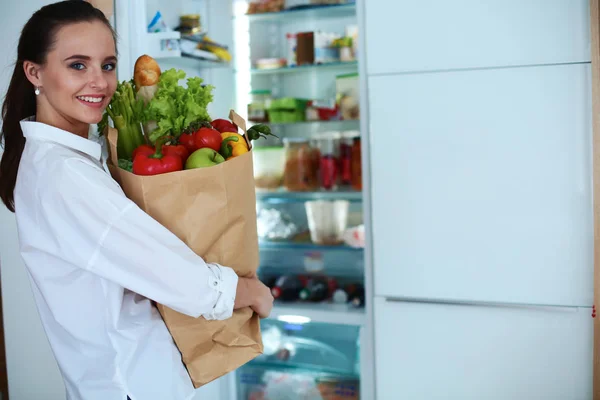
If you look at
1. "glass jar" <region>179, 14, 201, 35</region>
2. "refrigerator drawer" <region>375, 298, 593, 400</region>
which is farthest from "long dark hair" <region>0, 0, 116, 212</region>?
"refrigerator drawer" <region>375, 298, 593, 400</region>

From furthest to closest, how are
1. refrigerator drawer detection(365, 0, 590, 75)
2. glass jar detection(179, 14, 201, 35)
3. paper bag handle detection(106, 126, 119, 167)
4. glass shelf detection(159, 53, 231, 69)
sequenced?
glass jar detection(179, 14, 201, 35) < glass shelf detection(159, 53, 231, 69) < refrigerator drawer detection(365, 0, 590, 75) < paper bag handle detection(106, 126, 119, 167)

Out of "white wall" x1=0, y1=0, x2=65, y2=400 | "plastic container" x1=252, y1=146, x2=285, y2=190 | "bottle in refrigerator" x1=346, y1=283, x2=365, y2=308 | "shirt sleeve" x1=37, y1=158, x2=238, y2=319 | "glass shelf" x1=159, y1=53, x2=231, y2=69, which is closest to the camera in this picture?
"shirt sleeve" x1=37, y1=158, x2=238, y2=319

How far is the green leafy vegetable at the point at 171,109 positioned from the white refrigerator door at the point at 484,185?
984 mm

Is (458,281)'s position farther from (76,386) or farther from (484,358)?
(76,386)

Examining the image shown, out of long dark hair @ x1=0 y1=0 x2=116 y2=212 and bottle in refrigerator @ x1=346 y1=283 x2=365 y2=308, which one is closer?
long dark hair @ x1=0 y1=0 x2=116 y2=212

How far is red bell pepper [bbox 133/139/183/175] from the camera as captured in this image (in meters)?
1.22

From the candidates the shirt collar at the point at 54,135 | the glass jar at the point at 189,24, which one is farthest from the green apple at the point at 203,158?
the glass jar at the point at 189,24

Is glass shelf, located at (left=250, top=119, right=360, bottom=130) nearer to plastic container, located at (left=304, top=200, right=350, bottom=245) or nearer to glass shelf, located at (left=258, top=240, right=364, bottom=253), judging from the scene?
plastic container, located at (left=304, top=200, right=350, bottom=245)

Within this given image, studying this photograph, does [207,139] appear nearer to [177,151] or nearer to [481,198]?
[177,151]

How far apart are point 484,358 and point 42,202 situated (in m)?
1.59

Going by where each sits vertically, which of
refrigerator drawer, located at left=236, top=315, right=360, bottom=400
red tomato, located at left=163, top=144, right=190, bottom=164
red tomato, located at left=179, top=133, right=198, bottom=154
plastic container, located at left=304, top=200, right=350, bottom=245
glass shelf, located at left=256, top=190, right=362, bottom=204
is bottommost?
refrigerator drawer, located at left=236, top=315, right=360, bottom=400

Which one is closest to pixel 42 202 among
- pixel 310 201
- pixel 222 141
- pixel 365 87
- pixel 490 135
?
pixel 222 141

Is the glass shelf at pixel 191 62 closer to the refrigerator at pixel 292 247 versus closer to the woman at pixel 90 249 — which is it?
the refrigerator at pixel 292 247

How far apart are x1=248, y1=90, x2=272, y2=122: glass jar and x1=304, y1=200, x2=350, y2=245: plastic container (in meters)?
0.47
